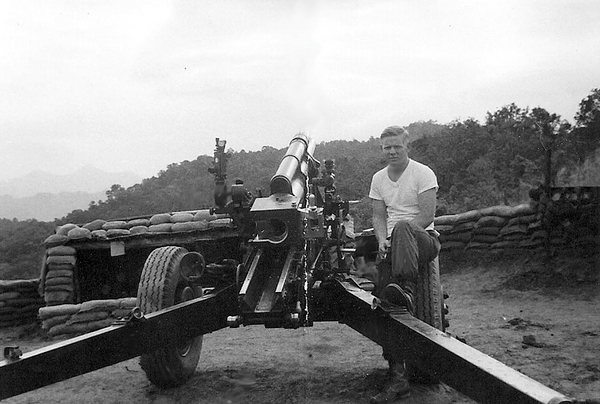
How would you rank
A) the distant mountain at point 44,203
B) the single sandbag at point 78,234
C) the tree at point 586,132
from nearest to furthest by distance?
the single sandbag at point 78,234, the tree at point 586,132, the distant mountain at point 44,203

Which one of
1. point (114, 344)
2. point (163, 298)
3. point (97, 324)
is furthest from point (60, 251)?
point (114, 344)

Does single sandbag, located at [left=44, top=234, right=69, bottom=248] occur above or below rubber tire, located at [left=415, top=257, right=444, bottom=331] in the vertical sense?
above

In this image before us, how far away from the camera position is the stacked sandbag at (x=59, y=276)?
8023 mm

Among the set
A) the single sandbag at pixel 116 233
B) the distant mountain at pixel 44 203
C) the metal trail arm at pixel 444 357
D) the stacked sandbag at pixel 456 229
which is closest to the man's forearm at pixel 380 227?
the metal trail arm at pixel 444 357

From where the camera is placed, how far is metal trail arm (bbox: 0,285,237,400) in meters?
2.78

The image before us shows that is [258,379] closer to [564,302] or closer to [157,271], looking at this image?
[157,271]

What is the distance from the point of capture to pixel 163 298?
3883mm

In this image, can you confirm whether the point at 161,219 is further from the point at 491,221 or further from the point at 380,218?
the point at 380,218

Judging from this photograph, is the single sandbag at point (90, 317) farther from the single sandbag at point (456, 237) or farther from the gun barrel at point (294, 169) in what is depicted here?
the single sandbag at point (456, 237)

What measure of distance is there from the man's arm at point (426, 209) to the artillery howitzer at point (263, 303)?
0.27m

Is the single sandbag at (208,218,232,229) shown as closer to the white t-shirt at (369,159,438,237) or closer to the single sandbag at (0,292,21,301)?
the single sandbag at (0,292,21,301)

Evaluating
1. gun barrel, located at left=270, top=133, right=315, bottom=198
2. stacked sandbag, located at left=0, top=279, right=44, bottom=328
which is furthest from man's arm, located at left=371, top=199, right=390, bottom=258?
stacked sandbag, located at left=0, top=279, right=44, bottom=328

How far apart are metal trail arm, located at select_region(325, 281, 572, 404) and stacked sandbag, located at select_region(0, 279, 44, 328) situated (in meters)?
6.48

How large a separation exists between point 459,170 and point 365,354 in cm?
934
